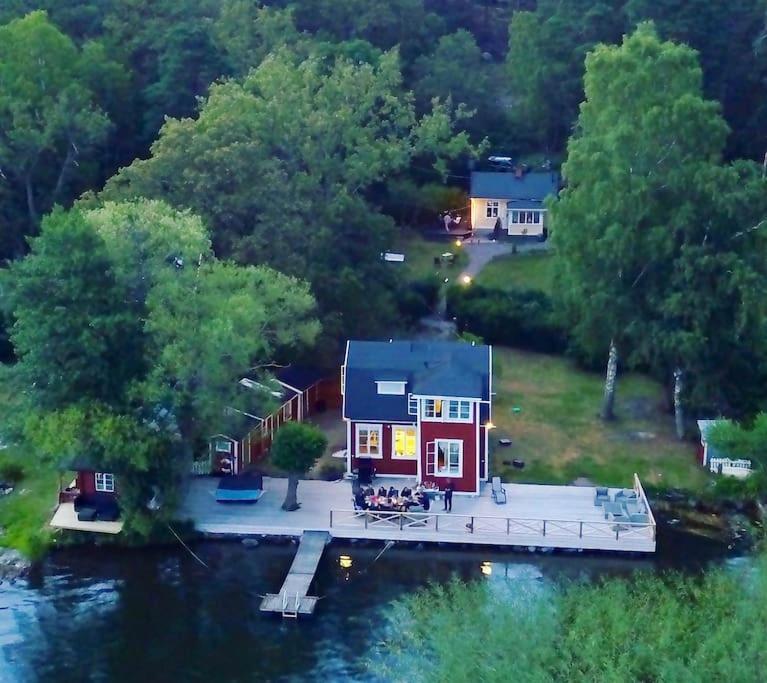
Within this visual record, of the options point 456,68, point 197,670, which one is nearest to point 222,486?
point 197,670

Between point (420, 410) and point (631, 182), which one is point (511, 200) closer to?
point (631, 182)

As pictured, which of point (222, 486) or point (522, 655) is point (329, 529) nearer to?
point (222, 486)

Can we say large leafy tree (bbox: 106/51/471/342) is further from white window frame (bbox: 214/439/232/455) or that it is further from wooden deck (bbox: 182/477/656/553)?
wooden deck (bbox: 182/477/656/553)

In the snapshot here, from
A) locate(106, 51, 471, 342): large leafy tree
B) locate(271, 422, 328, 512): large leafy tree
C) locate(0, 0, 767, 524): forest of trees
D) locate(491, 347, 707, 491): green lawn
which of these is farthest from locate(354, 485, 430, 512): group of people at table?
locate(106, 51, 471, 342): large leafy tree

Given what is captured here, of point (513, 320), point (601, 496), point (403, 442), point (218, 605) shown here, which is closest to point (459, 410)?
point (403, 442)

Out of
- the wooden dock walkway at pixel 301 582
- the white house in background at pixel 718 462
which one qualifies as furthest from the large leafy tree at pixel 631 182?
the wooden dock walkway at pixel 301 582
